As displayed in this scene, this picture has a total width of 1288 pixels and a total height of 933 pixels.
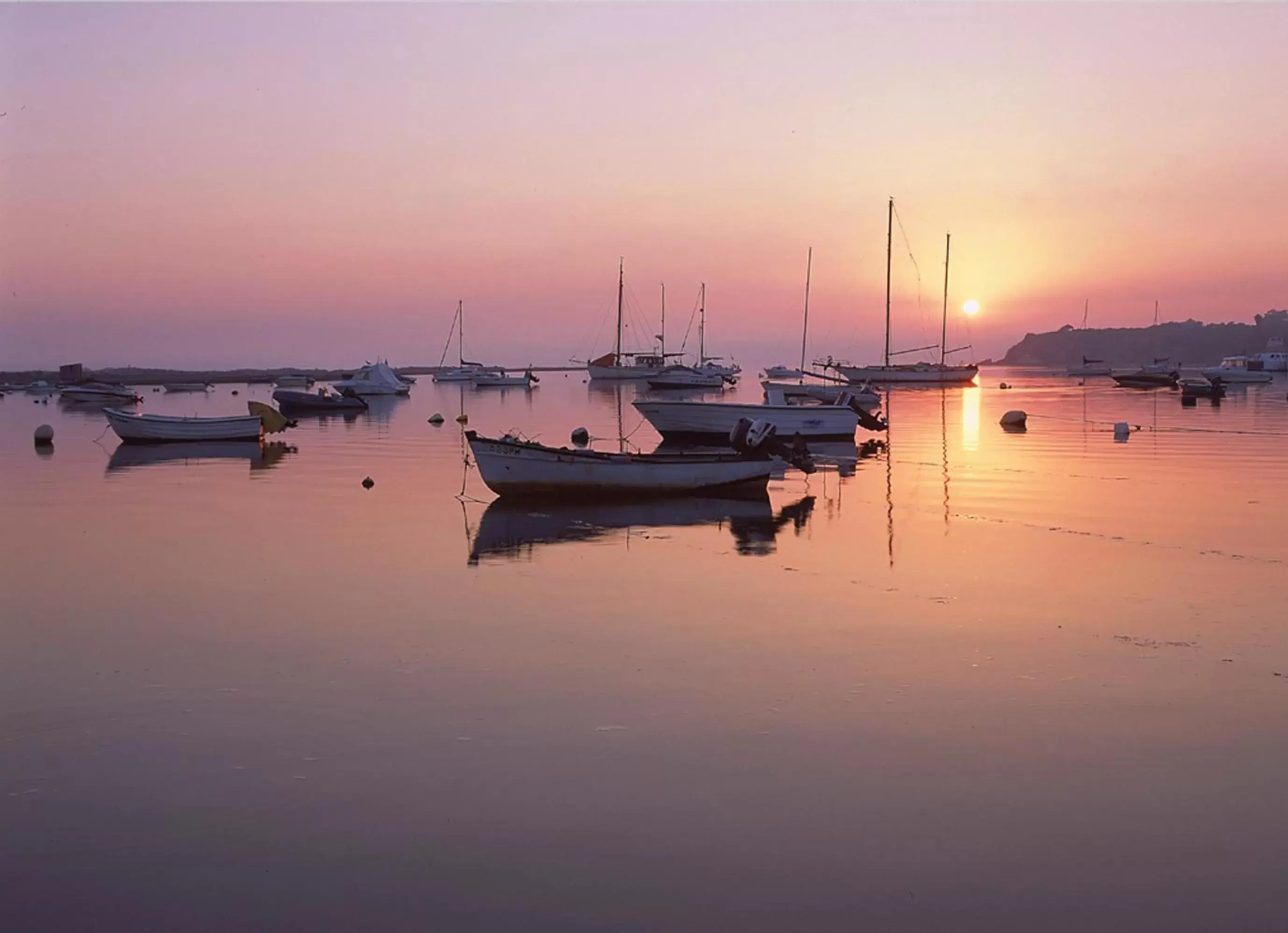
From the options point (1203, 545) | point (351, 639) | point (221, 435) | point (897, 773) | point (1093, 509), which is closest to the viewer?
point (897, 773)

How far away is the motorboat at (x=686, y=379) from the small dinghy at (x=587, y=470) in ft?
306

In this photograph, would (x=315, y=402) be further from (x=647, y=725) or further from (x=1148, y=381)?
(x=1148, y=381)

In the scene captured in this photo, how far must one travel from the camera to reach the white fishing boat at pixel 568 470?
2541cm

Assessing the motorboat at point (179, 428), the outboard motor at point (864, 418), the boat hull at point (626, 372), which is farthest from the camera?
the boat hull at point (626, 372)

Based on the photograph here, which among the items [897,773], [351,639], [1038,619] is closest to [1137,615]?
[1038,619]

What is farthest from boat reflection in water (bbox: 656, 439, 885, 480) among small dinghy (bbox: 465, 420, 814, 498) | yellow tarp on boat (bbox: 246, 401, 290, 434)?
yellow tarp on boat (bbox: 246, 401, 290, 434)

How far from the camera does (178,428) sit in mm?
44344

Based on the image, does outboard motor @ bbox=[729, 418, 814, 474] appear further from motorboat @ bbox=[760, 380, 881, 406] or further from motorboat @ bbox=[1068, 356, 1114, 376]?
motorboat @ bbox=[1068, 356, 1114, 376]

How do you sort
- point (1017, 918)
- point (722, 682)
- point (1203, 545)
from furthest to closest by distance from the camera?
point (1203, 545) → point (722, 682) → point (1017, 918)

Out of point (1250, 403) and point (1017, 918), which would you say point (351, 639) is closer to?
point (1017, 918)

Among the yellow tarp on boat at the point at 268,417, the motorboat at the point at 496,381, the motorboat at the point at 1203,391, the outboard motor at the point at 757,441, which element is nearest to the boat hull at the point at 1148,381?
the motorboat at the point at 1203,391

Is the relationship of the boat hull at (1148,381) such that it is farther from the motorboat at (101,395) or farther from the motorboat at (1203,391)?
the motorboat at (101,395)

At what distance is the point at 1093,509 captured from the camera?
2419 cm

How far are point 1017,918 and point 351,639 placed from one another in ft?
28.5
